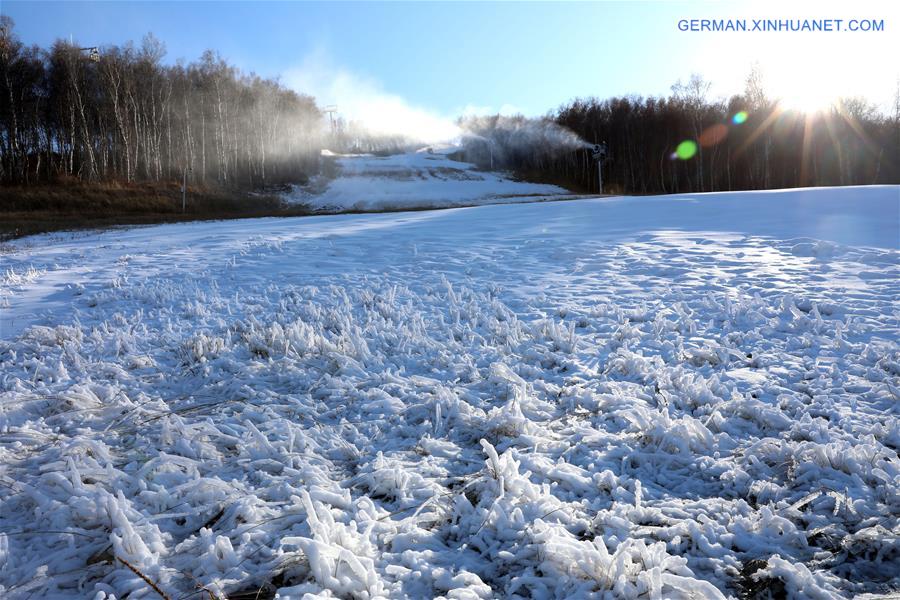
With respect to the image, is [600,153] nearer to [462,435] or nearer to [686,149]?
[686,149]

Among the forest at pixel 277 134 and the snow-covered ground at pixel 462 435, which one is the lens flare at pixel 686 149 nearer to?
the forest at pixel 277 134

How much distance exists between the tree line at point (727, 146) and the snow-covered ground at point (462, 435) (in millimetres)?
46334

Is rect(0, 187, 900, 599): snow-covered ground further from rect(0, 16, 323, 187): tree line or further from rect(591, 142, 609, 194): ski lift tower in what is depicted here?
rect(591, 142, 609, 194): ski lift tower

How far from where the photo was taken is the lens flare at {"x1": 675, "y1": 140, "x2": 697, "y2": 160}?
48875 millimetres

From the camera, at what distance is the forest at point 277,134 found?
35.9 m

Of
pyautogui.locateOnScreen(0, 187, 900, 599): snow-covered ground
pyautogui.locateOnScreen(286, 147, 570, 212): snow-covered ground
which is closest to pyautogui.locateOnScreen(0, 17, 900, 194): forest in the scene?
pyautogui.locateOnScreen(286, 147, 570, 212): snow-covered ground

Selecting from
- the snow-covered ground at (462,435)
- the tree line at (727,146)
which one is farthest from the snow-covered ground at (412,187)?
the snow-covered ground at (462,435)

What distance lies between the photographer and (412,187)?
43.0m

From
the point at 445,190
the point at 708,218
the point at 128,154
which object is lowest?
the point at 708,218

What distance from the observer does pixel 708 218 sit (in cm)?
1082

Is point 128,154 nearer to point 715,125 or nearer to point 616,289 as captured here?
point 616,289

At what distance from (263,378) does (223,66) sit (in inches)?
2001

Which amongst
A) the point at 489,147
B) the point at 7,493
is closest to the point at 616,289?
the point at 7,493

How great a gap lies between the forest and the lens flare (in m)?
0.12
